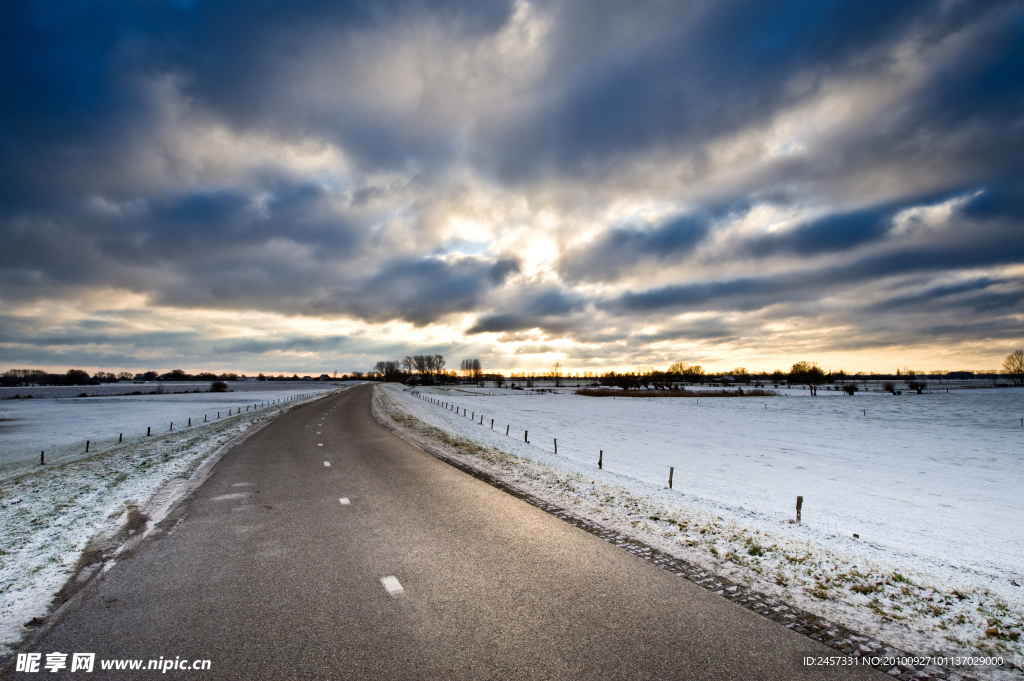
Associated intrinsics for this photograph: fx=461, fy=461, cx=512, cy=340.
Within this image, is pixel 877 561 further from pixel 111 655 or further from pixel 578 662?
pixel 111 655

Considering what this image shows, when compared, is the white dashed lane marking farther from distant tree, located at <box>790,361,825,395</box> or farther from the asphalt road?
distant tree, located at <box>790,361,825,395</box>

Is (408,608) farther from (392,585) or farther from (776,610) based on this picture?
(776,610)

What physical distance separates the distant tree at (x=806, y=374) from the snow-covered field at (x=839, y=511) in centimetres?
15286

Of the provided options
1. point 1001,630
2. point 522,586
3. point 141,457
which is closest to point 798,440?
point 1001,630

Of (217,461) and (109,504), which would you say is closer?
(109,504)

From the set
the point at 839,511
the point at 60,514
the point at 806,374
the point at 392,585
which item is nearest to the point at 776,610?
the point at 392,585

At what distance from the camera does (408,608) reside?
549cm

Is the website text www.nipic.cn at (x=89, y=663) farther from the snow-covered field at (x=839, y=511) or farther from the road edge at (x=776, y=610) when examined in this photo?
the snow-covered field at (x=839, y=511)

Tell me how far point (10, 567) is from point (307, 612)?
16.9ft

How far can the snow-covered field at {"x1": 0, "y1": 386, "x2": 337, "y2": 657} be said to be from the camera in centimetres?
590

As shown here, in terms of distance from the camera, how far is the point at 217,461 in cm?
1619

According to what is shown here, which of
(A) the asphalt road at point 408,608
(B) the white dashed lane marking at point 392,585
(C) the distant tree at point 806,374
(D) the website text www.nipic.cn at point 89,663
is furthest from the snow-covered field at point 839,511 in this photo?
(C) the distant tree at point 806,374

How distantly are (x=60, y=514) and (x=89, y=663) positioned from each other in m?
7.32

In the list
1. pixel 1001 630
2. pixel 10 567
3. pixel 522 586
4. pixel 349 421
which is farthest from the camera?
pixel 349 421
